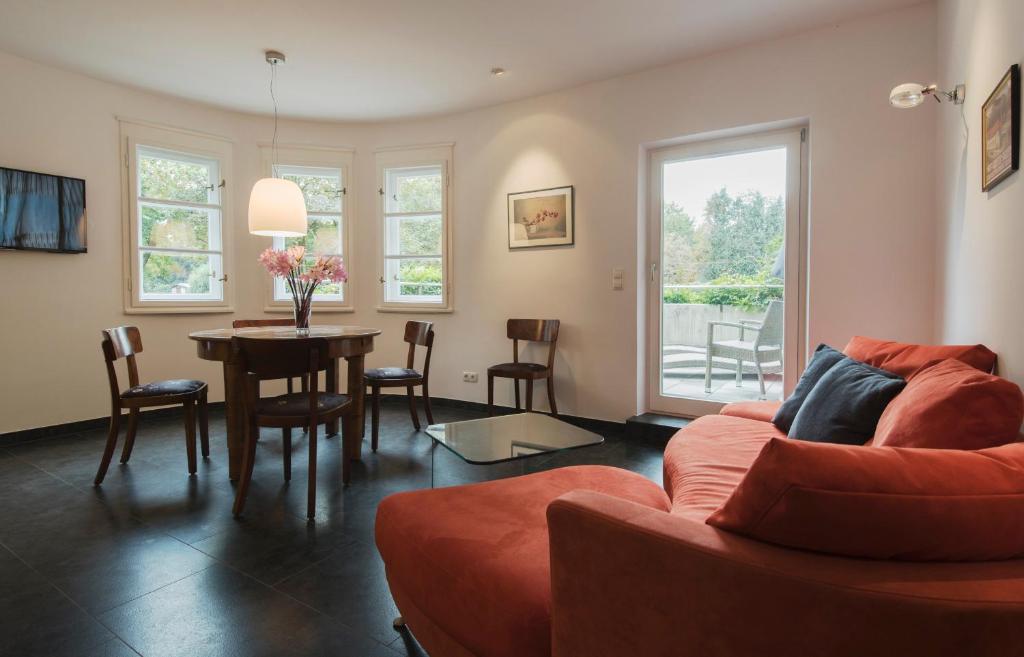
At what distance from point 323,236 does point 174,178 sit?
4.19 feet

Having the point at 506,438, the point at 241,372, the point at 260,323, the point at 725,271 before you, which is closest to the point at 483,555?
the point at 506,438

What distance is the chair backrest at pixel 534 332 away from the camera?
421cm

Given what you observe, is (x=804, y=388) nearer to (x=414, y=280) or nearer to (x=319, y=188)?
(x=414, y=280)

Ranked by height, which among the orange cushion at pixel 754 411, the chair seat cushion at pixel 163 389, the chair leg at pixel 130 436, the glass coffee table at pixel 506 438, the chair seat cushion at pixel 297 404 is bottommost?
the chair leg at pixel 130 436

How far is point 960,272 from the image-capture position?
7.95ft

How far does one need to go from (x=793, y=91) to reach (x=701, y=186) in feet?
2.63

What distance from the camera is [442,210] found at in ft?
16.1

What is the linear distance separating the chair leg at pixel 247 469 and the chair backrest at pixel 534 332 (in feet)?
7.28

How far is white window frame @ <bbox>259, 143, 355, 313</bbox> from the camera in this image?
4.97 metres

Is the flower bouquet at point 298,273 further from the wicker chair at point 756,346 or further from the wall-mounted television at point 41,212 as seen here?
the wicker chair at point 756,346

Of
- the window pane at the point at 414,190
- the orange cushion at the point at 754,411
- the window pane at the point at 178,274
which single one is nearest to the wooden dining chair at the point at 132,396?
the window pane at the point at 178,274

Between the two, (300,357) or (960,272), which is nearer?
(960,272)

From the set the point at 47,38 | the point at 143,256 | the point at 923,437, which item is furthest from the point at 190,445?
the point at 923,437

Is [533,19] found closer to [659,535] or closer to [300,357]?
[300,357]
